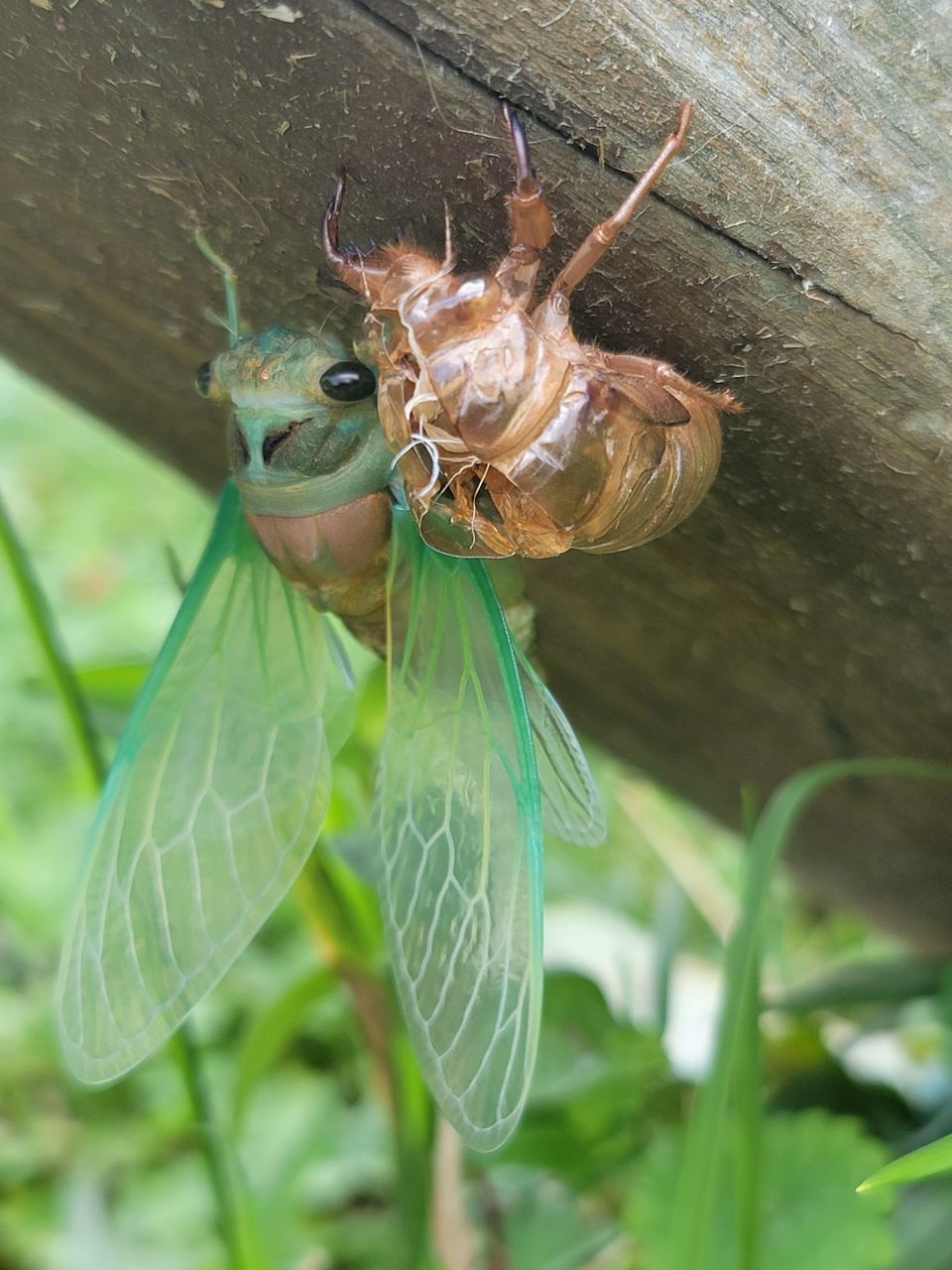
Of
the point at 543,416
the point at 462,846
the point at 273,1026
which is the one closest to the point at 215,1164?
the point at 273,1026

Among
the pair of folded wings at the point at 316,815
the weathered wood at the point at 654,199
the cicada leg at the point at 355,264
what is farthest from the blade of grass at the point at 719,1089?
the cicada leg at the point at 355,264

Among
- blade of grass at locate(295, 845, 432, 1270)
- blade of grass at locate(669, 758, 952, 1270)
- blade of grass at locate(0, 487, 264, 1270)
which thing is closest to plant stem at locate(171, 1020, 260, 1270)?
blade of grass at locate(0, 487, 264, 1270)

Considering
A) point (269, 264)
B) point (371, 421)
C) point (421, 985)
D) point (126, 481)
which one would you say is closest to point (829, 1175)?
point (421, 985)

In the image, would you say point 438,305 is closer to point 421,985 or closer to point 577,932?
point 421,985

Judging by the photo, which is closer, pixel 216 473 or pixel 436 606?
pixel 436 606

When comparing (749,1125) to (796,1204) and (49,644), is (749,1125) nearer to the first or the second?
(796,1204)

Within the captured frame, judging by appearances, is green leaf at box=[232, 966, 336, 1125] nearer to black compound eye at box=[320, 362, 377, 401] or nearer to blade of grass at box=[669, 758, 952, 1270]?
blade of grass at box=[669, 758, 952, 1270]

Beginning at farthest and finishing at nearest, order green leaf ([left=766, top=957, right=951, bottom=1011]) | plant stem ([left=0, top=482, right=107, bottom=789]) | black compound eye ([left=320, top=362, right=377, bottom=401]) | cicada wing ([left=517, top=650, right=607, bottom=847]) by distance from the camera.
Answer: green leaf ([left=766, top=957, right=951, bottom=1011]) → plant stem ([left=0, top=482, right=107, bottom=789]) → cicada wing ([left=517, top=650, right=607, bottom=847]) → black compound eye ([left=320, top=362, right=377, bottom=401])
